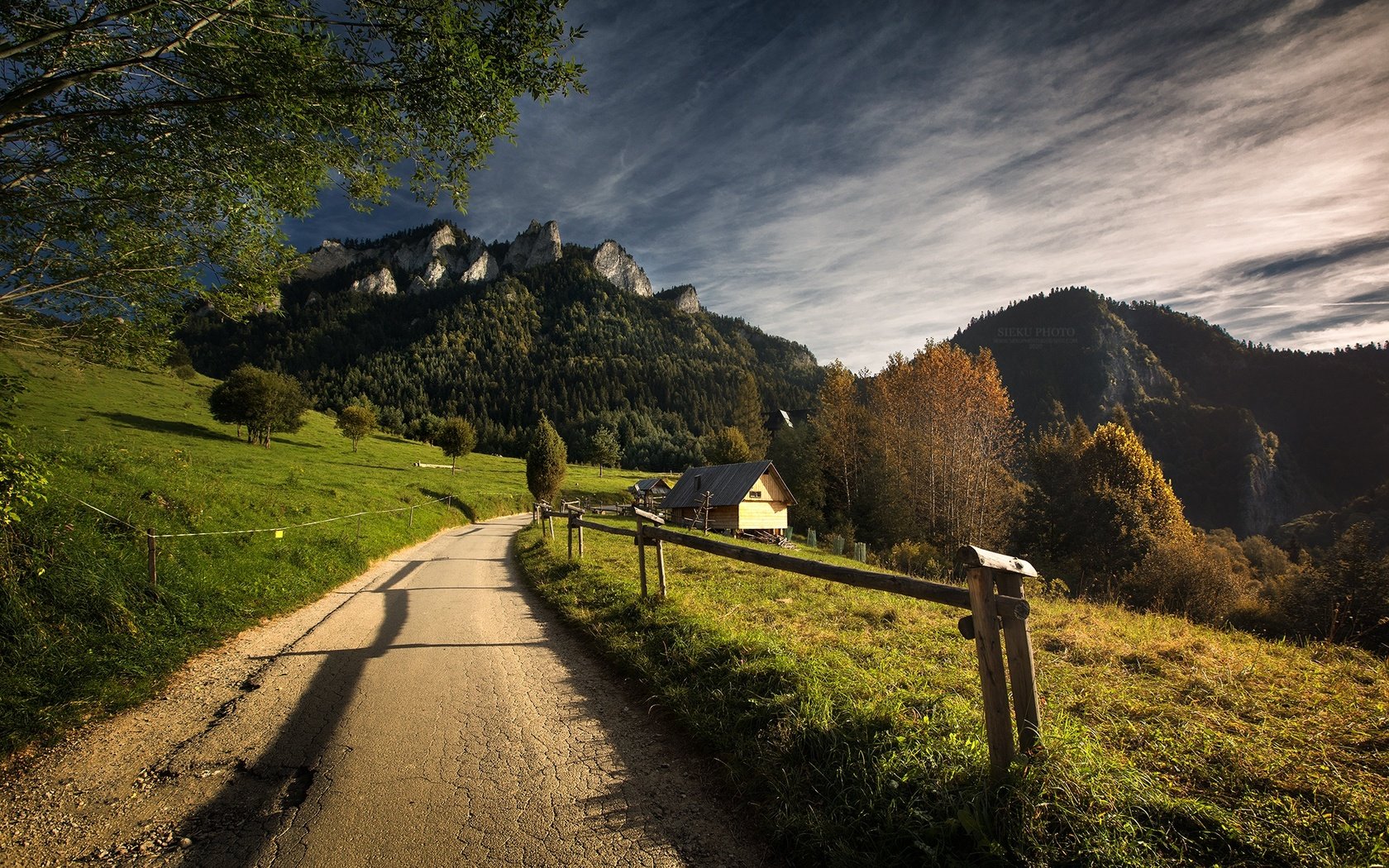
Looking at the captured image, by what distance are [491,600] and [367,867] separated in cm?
766

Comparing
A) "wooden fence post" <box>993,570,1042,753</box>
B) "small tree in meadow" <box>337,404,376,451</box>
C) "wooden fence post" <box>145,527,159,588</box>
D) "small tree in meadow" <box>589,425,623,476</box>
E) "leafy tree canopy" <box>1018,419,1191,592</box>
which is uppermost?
"small tree in meadow" <box>337,404,376,451</box>

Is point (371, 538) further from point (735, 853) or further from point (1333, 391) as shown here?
point (1333, 391)

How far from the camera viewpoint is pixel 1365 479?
9056 cm

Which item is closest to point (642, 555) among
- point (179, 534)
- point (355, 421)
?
point (179, 534)

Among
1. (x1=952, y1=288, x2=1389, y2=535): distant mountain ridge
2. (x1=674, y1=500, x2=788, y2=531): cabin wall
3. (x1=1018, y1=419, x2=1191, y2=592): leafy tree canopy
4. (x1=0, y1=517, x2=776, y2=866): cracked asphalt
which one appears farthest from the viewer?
(x1=952, y1=288, x2=1389, y2=535): distant mountain ridge

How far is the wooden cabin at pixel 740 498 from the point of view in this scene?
32031mm

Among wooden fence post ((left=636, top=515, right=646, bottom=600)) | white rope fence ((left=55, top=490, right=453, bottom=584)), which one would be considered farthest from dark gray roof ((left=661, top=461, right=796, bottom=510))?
wooden fence post ((left=636, top=515, right=646, bottom=600))

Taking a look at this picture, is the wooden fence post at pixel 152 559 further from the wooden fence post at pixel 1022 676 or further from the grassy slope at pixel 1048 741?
the wooden fence post at pixel 1022 676

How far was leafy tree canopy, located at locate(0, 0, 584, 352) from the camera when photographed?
4.77 m

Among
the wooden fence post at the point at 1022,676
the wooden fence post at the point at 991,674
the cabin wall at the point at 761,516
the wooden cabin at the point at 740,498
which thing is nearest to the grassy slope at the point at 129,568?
the wooden fence post at the point at 991,674

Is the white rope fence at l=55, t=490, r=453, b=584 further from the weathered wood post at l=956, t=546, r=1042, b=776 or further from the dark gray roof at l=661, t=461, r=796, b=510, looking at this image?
the dark gray roof at l=661, t=461, r=796, b=510

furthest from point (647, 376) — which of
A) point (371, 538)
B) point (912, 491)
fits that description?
point (371, 538)

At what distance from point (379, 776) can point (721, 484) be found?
30778 millimetres

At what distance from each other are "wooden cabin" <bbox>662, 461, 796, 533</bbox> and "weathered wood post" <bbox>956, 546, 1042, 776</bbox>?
2815cm
